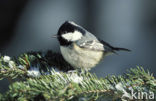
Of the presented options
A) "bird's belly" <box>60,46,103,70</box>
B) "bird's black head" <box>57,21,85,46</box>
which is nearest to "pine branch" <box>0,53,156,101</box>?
"bird's belly" <box>60,46,103,70</box>

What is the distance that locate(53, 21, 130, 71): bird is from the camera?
182 centimetres

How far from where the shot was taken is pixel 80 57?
1844 mm

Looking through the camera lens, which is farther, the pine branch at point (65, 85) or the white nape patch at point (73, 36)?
the white nape patch at point (73, 36)

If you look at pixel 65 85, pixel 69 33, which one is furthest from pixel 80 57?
pixel 65 85

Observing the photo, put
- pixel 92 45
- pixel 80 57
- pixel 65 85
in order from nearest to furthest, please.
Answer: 1. pixel 65 85
2. pixel 80 57
3. pixel 92 45

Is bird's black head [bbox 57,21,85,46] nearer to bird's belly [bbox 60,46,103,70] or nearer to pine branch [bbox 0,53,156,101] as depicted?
bird's belly [bbox 60,46,103,70]

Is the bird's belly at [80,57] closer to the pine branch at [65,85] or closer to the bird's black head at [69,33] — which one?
the bird's black head at [69,33]

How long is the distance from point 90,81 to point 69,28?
0.77 meters

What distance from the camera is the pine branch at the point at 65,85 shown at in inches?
39.0

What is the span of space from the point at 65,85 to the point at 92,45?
0.94m

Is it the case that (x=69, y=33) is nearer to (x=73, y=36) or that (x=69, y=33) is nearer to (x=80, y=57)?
(x=73, y=36)

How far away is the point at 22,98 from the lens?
3.20 ft

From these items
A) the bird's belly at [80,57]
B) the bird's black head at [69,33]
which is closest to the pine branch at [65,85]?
the bird's belly at [80,57]

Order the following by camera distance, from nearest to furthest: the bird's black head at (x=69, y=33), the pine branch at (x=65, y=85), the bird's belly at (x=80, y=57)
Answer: the pine branch at (x=65, y=85) < the bird's belly at (x=80, y=57) < the bird's black head at (x=69, y=33)
